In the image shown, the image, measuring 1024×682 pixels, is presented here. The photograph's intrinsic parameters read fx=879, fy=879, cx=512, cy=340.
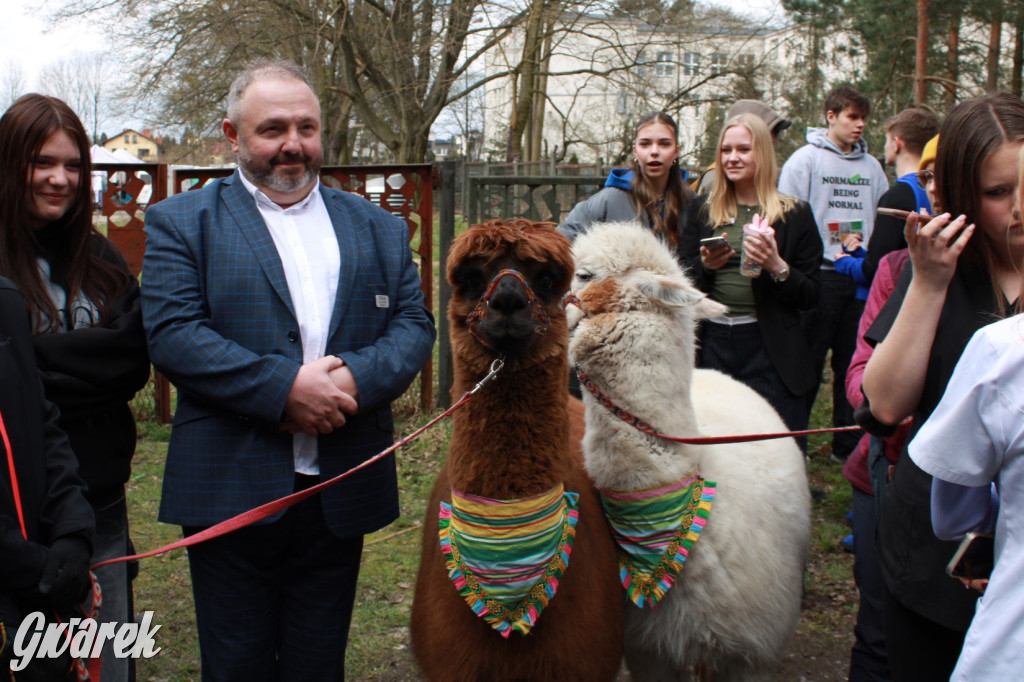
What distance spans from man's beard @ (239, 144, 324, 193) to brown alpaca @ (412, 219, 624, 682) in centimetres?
56

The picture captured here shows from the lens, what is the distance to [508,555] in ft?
7.22

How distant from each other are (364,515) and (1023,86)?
15610 millimetres

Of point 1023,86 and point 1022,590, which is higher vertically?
point 1023,86

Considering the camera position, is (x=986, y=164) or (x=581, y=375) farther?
(x=581, y=375)

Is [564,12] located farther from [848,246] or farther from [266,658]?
[266,658]

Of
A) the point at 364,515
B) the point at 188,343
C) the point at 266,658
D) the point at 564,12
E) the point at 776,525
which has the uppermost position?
the point at 564,12

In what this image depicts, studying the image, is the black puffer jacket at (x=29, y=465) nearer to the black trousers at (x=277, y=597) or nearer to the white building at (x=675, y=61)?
the black trousers at (x=277, y=597)

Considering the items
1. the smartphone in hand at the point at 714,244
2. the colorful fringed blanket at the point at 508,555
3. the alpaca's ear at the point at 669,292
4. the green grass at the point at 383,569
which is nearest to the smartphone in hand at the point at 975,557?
the colorful fringed blanket at the point at 508,555

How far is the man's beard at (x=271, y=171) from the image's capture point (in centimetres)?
239

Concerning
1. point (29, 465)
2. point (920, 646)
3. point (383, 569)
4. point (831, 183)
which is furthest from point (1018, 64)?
point (29, 465)

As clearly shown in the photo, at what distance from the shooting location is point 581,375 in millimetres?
2816

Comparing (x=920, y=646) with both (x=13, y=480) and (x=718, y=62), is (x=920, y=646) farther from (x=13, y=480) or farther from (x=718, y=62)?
(x=718, y=62)

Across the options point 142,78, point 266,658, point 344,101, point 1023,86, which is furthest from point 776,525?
point 344,101

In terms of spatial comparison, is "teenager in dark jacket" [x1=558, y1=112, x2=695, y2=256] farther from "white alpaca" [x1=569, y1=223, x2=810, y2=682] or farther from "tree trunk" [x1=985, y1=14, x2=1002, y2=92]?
"tree trunk" [x1=985, y1=14, x2=1002, y2=92]
